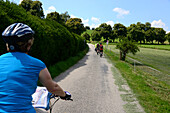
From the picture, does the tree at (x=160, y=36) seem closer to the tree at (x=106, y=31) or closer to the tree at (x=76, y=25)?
the tree at (x=106, y=31)

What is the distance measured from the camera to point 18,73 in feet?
4.72

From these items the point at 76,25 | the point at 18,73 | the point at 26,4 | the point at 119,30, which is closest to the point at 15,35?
the point at 18,73

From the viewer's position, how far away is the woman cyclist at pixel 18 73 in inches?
56.0

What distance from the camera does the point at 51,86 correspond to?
64.7 inches

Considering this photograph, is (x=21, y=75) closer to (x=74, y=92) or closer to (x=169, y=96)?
(x=74, y=92)

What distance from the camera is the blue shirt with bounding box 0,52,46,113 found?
55.9 inches

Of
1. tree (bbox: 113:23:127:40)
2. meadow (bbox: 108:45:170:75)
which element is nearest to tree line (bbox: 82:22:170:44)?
tree (bbox: 113:23:127:40)

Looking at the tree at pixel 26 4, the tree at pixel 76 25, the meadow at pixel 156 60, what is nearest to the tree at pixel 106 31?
the tree at pixel 76 25

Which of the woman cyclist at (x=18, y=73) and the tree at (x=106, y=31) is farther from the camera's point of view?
the tree at (x=106, y=31)

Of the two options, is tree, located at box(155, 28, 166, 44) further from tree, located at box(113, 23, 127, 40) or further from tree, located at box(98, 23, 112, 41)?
tree, located at box(98, 23, 112, 41)

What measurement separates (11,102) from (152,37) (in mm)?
111288

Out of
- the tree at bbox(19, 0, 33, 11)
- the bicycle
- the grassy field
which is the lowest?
the grassy field

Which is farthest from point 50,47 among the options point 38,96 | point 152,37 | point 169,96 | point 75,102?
point 152,37

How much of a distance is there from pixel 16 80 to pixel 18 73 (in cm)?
7
